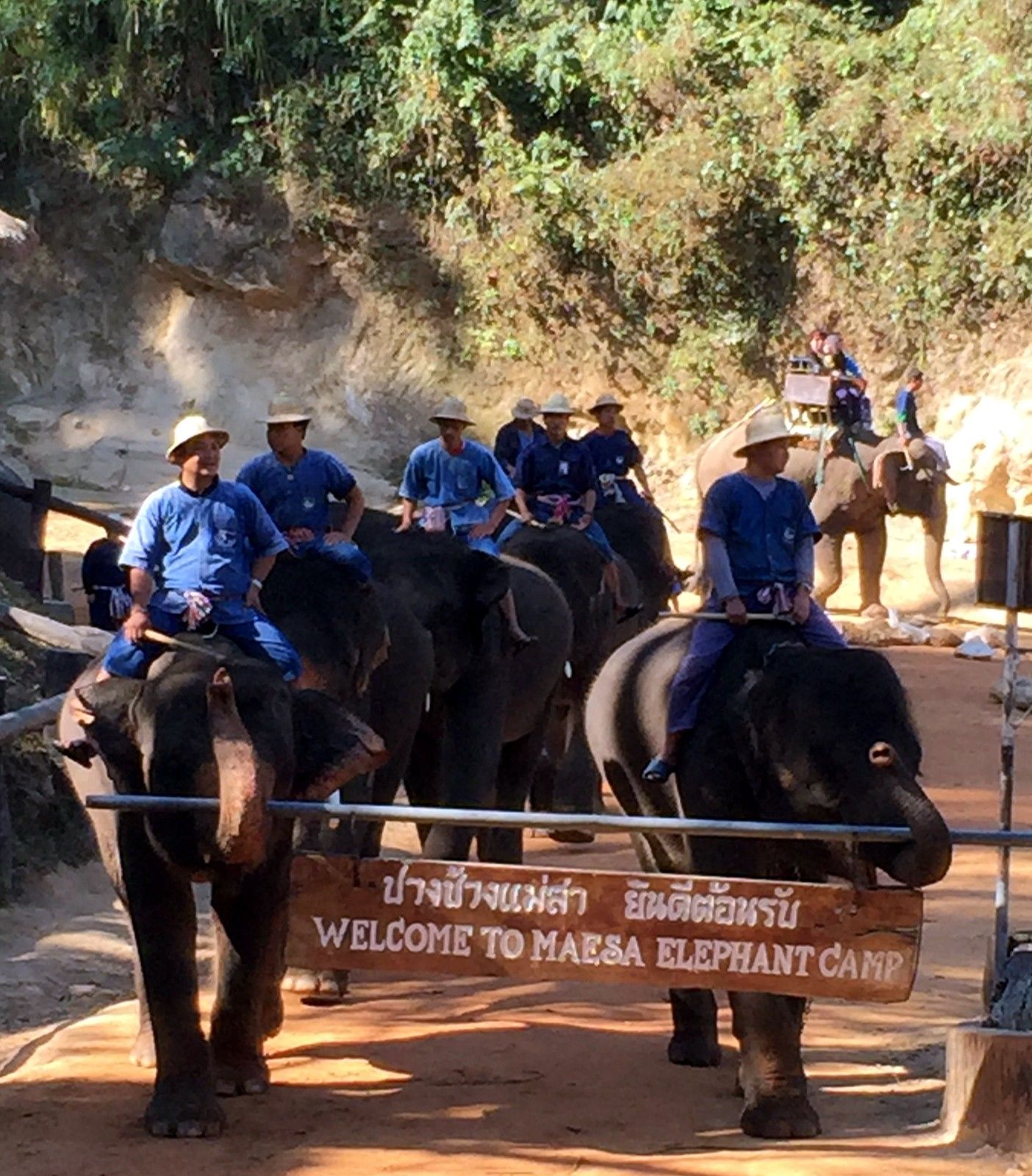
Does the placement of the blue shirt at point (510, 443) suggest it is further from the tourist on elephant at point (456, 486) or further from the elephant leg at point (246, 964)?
the elephant leg at point (246, 964)

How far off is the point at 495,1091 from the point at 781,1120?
1141 millimetres

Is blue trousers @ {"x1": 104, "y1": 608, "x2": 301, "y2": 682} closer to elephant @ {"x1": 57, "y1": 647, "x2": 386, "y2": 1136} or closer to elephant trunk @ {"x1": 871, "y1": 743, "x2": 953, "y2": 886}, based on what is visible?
elephant @ {"x1": 57, "y1": 647, "x2": 386, "y2": 1136}

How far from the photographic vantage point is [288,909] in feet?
23.9

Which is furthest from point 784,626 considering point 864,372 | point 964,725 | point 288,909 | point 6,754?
point 864,372

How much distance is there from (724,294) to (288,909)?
85.2 ft

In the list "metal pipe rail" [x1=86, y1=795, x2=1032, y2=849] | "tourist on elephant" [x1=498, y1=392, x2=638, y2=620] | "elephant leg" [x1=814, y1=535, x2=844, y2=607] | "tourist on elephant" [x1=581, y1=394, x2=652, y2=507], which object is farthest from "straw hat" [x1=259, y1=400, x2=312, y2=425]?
"elephant leg" [x1=814, y1=535, x2=844, y2=607]

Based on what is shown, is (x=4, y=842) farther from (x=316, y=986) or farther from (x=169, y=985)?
(x=169, y=985)

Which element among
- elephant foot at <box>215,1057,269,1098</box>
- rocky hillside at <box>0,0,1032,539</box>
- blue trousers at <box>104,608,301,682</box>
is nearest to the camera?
blue trousers at <box>104,608,301,682</box>

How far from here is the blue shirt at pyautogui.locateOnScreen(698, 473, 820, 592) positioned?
7.96 m

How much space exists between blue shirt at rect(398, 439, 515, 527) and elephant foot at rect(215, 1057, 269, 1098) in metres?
5.03

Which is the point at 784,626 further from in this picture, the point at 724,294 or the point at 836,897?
the point at 724,294

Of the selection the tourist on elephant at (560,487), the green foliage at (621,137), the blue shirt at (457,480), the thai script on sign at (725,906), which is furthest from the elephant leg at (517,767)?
the green foliage at (621,137)

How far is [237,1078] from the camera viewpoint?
765cm

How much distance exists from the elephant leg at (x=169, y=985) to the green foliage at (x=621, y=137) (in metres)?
23.7
